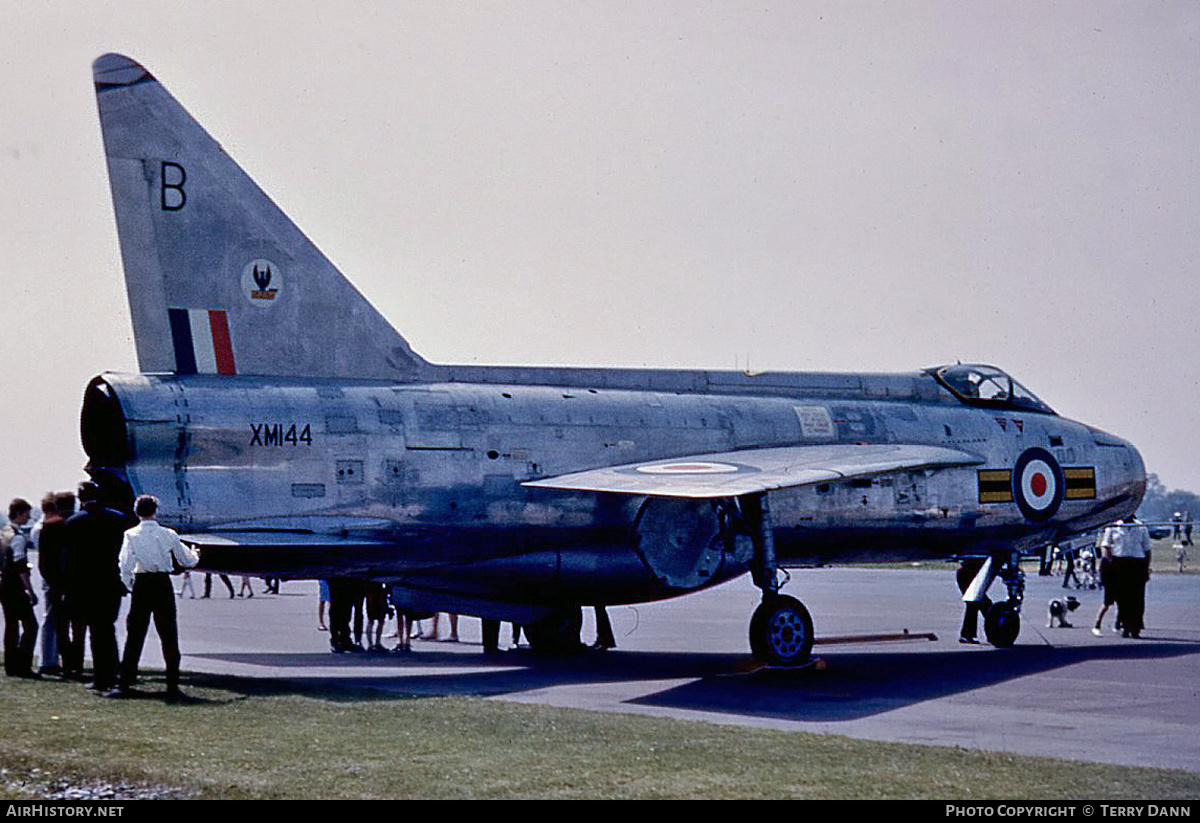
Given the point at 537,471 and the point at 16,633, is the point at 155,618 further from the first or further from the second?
the point at 537,471

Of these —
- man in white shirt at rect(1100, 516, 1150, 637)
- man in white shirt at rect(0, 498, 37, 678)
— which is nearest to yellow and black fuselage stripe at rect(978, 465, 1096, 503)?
man in white shirt at rect(1100, 516, 1150, 637)

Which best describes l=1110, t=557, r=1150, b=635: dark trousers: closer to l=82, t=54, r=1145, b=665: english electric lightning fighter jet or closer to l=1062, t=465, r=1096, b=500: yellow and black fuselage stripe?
l=1062, t=465, r=1096, b=500: yellow and black fuselage stripe

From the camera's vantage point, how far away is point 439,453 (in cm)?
1616

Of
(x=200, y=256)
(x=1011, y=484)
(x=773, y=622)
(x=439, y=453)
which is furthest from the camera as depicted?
(x=1011, y=484)

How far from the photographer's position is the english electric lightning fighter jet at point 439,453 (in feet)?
48.6

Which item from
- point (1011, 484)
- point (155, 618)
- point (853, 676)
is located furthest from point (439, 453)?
point (1011, 484)

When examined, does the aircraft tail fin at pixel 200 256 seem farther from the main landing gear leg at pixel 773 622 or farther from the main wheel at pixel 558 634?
the main landing gear leg at pixel 773 622

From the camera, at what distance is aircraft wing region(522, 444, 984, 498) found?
1529 cm

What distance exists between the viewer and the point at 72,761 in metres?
8.83

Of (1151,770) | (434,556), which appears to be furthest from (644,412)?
(1151,770)

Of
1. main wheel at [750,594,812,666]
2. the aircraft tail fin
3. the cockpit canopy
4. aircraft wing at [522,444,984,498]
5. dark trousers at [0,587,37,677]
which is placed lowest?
main wheel at [750,594,812,666]

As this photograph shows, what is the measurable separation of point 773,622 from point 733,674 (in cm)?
73

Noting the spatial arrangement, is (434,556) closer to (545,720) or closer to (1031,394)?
(545,720)

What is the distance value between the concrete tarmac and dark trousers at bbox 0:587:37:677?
185cm
